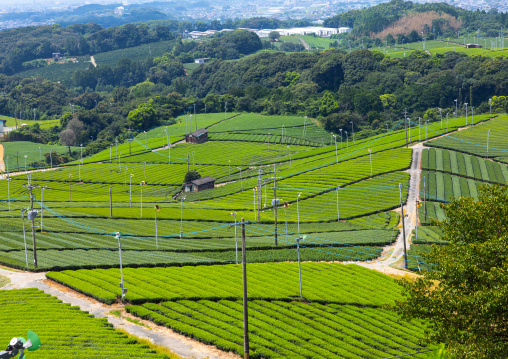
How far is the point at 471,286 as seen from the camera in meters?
34.0

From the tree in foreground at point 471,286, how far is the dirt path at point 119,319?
1373cm

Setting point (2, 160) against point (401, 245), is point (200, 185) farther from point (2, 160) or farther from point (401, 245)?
point (2, 160)

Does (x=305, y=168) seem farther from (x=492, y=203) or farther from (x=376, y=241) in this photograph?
(x=492, y=203)

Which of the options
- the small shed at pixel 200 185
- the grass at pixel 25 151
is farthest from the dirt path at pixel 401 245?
the grass at pixel 25 151

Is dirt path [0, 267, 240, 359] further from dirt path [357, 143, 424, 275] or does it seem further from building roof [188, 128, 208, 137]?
building roof [188, 128, 208, 137]

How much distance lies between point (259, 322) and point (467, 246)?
18.0m

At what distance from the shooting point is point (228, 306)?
166 ft

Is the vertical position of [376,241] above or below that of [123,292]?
below

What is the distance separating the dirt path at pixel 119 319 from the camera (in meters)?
41.7

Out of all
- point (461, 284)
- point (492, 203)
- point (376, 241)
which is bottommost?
point (376, 241)

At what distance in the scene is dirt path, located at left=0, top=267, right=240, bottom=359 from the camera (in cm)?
4172

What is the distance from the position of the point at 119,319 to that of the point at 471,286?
26670mm

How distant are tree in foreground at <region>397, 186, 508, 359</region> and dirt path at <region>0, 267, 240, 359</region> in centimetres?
1373

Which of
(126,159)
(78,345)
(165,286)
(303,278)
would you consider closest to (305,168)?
(126,159)
